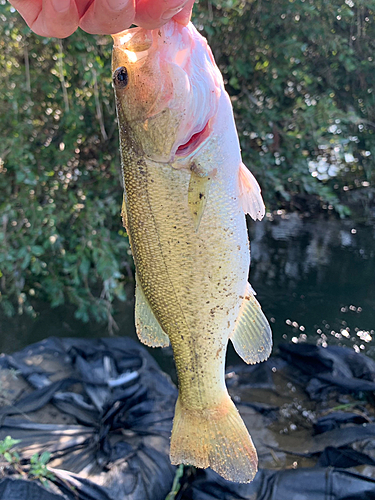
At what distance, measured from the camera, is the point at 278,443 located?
300cm

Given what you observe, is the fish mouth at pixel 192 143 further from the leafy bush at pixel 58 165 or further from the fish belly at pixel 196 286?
the leafy bush at pixel 58 165

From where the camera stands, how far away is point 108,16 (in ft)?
2.90

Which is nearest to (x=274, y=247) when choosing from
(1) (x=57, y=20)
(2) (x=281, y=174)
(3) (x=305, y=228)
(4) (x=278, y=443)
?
(3) (x=305, y=228)

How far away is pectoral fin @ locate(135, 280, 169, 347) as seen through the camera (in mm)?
1433

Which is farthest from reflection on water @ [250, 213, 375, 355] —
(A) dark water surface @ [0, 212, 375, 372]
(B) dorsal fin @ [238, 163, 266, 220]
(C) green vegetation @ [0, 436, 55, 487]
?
(B) dorsal fin @ [238, 163, 266, 220]

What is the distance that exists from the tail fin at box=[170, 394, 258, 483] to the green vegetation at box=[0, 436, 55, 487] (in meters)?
1.18

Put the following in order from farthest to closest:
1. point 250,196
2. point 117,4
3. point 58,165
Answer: point 58,165 < point 250,196 < point 117,4

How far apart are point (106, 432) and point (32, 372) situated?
935 millimetres

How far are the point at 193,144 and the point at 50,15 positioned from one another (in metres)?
0.51

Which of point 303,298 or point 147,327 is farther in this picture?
point 303,298

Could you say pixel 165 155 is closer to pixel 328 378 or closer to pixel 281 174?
pixel 281 174

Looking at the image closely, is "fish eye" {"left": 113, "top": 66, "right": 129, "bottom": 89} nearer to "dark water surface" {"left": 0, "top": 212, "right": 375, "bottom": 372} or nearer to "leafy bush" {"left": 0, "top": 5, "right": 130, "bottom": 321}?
"leafy bush" {"left": 0, "top": 5, "right": 130, "bottom": 321}

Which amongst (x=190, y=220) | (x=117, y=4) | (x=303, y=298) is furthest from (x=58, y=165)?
(x=303, y=298)

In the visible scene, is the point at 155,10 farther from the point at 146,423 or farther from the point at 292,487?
the point at 146,423
